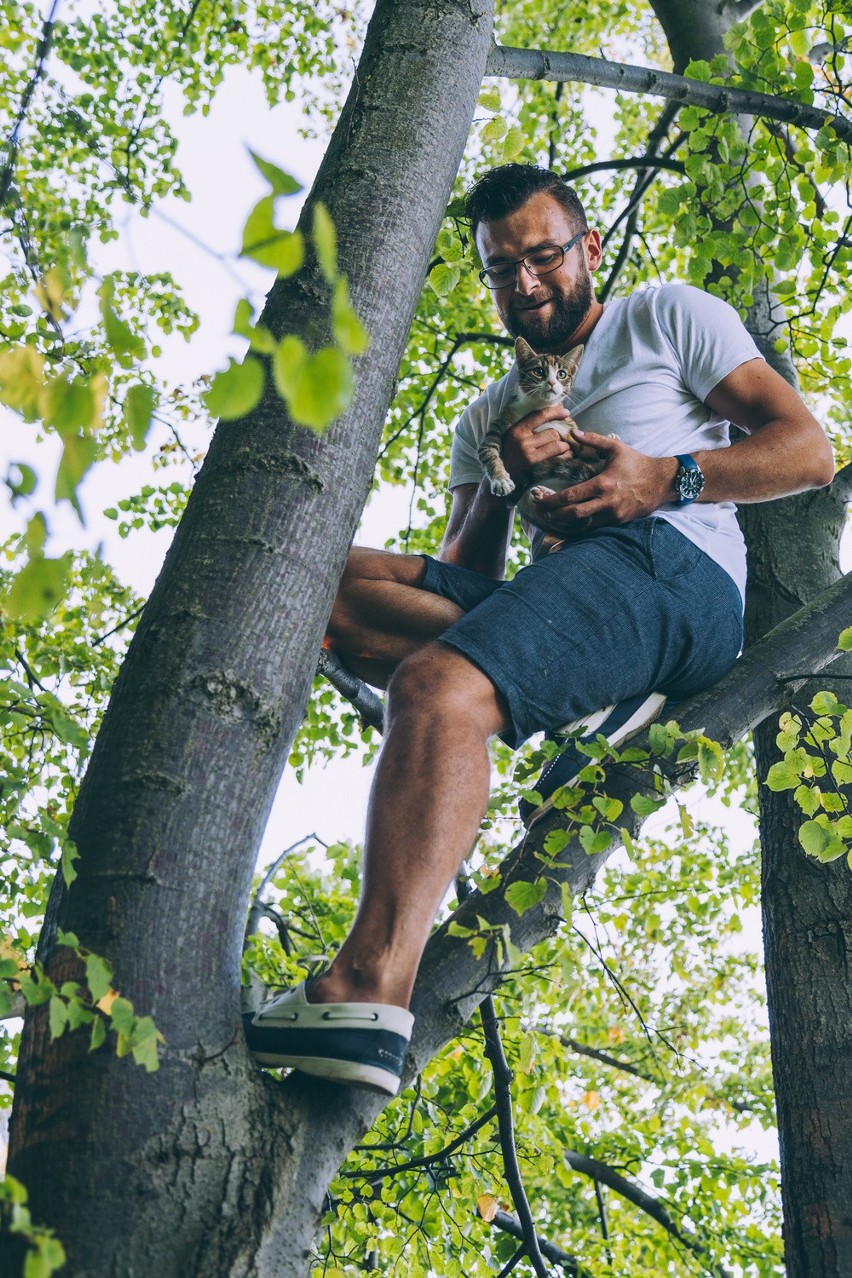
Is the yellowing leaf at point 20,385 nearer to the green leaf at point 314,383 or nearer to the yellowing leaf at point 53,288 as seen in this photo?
the yellowing leaf at point 53,288

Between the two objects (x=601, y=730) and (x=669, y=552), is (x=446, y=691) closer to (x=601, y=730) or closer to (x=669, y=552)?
(x=601, y=730)

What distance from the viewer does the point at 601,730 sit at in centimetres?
236

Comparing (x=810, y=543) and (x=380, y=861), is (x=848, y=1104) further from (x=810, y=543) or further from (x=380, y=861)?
(x=810, y=543)

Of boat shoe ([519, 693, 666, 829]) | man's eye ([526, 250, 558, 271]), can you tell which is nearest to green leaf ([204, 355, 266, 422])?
boat shoe ([519, 693, 666, 829])

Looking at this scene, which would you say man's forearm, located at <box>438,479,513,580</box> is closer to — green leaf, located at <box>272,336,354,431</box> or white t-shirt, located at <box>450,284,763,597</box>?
white t-shirt, located at <box>450,284,763,597</box>

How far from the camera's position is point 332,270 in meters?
0.85

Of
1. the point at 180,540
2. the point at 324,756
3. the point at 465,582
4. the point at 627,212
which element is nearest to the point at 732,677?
the point at 465,582

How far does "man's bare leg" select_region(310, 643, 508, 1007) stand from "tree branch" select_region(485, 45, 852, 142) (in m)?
2.30

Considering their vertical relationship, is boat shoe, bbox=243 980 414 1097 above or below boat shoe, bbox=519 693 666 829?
below

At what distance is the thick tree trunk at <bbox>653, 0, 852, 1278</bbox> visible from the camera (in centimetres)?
251

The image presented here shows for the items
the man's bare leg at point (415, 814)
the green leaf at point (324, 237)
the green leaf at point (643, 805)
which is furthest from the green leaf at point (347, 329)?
the green leaf at point (643, 805)

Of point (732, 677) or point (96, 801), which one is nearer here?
point (96, 801)

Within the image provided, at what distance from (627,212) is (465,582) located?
347cm

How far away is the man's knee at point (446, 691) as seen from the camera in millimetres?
1948
